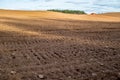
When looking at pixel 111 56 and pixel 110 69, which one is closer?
pixel 110 69

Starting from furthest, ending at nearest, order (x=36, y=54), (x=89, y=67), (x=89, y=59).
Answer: (x=36, y=54)
(x=89, y=59)
(x=89, y=67)

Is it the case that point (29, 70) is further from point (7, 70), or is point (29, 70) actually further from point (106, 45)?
point (106, 45)

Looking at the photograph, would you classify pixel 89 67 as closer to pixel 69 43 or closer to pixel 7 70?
pixel 7 70

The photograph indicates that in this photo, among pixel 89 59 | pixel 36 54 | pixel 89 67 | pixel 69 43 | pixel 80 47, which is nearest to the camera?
pixel 89 67

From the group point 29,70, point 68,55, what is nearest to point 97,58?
point 68,55

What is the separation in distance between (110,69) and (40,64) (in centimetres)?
150

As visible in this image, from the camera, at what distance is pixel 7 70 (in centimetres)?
606

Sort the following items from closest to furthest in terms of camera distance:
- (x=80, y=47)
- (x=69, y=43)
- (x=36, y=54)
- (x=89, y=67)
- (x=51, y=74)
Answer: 1. (x=51, y=74)
2. (x=89, y=67)
3. (x=36, y=54)
4. (x=80, y=47)
5. (x=69, y=43)

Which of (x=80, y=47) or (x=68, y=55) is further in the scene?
(x=80, y=47)

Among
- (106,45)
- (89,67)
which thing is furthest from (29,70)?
(106,45)

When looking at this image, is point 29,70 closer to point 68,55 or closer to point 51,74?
point 51,74

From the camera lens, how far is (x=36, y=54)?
293 inches

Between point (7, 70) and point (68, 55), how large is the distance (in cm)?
184

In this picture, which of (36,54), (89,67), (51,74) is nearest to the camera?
(51,74)
